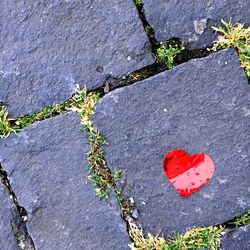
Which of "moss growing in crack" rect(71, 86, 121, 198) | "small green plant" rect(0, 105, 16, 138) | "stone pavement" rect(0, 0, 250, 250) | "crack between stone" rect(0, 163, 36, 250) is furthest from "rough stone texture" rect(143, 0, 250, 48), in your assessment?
"crack between stone" rect(0, 163, 36, 250)

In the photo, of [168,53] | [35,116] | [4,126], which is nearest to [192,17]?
[168,53]

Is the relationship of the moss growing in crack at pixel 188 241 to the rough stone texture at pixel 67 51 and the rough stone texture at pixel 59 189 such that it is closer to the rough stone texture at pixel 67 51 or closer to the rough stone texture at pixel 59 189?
the rough stone texture at pixel 59 189

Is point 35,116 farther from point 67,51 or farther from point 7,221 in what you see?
point 7,221

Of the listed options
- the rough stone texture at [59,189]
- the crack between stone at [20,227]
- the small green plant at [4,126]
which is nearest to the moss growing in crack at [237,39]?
the rough stone texture at [59,189]

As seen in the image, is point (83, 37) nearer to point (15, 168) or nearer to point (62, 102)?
point (62, 102)

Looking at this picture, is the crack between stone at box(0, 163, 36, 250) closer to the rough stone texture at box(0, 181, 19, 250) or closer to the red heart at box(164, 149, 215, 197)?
the rough stone texture at box(0, 181, 19, 250)

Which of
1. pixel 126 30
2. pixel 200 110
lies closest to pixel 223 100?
pixel 200 110
